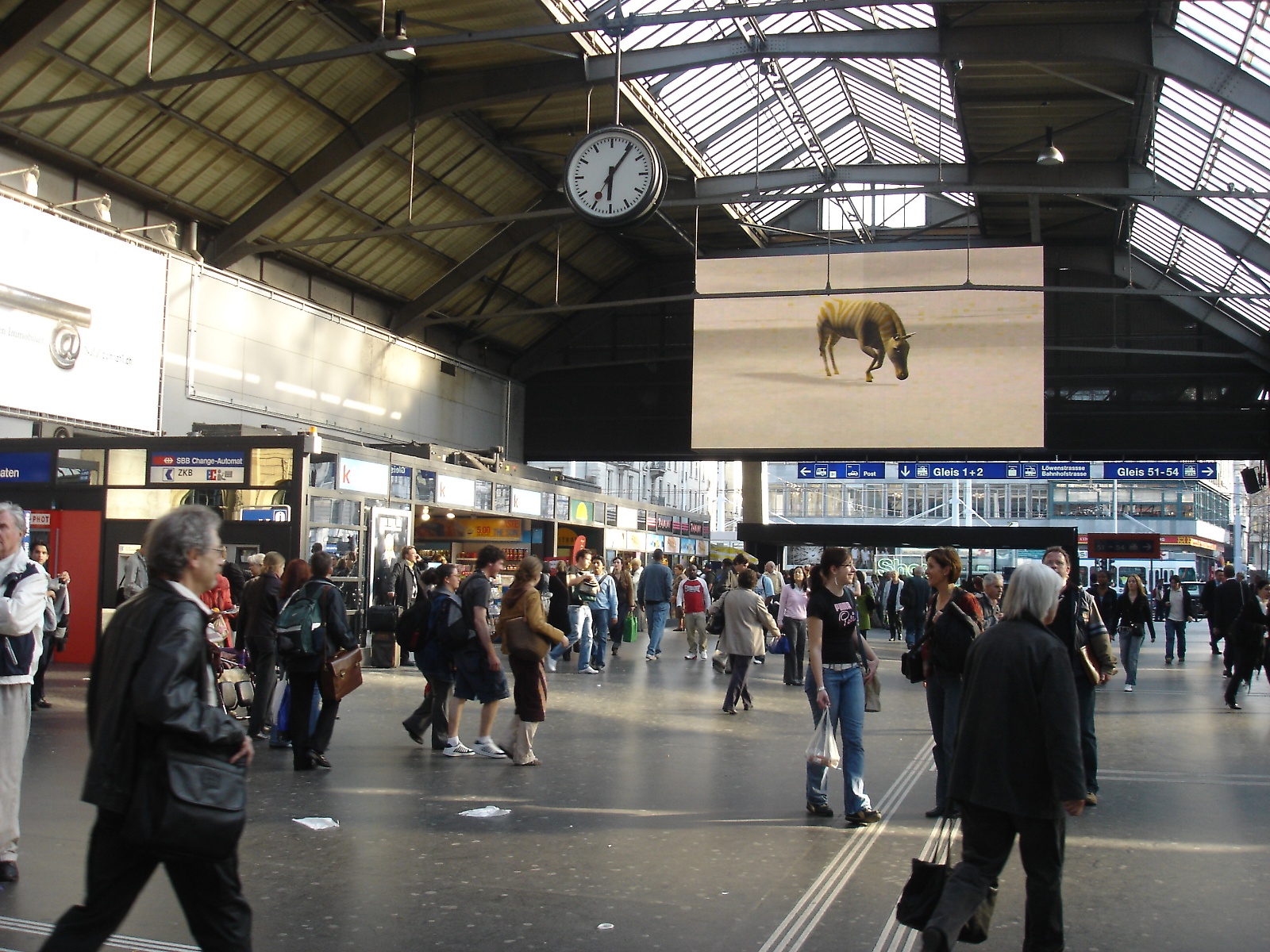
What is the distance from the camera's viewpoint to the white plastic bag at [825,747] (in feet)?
23.2

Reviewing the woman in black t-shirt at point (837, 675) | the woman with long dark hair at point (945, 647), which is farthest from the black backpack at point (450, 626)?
the woman with long dark hair at point (945, 647)

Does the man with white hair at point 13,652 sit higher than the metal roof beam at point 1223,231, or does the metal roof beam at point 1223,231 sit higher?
the metal roof beam at point 1223,231

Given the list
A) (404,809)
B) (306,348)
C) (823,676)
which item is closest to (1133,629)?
(823,676)

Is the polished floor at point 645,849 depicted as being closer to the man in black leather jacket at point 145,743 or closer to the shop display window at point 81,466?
the man in black leather jacket at point 145,743

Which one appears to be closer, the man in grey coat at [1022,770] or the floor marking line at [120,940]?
the man in grey coat at [1022,770]

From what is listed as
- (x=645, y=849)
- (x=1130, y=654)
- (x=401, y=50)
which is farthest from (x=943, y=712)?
(x=401, y=50)

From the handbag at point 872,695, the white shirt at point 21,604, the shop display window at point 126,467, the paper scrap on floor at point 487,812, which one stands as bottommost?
the paper scrap on floor at point 487,812

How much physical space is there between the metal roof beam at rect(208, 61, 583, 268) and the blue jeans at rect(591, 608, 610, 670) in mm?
8897

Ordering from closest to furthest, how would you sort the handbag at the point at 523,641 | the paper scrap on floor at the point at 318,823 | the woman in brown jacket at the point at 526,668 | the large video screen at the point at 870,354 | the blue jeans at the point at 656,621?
the paper scrap on floor at the point at 318,823, the woman in brown jacket at the point at 526,668, the handbag at the point at 523,641, the blue jeans at the point at 656,621, the large video screen at the point at 870,354

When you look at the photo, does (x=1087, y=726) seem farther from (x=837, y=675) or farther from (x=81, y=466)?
(x=81, y=466)

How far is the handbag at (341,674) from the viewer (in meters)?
8.73

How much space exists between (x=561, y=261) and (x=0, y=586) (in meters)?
26.8

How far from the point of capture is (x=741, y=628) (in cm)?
1219

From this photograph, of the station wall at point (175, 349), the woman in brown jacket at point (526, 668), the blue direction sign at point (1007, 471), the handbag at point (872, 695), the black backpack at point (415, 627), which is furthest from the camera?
the blue direction sign at point (1007, 471)
